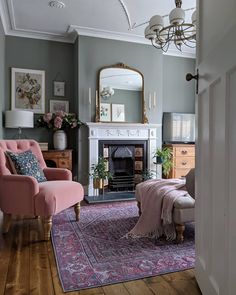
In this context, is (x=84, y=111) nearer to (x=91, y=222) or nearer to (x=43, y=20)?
(x=43, y=20)

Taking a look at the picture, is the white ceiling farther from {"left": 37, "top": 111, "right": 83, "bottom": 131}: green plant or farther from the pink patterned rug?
the pink patterned rug

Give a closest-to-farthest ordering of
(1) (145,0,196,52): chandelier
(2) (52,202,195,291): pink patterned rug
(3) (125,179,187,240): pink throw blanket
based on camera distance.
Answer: (2) (52,202,195,291): pink patterned rug < (3) (125,179,187,240): pink throw blanket < (1) (145,0,196,52): chandelier

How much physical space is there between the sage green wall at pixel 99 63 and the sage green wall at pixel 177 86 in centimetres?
57

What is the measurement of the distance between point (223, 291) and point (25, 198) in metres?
1.82

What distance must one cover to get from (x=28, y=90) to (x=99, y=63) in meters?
1.31

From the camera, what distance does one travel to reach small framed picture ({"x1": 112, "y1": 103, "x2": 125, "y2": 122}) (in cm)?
462

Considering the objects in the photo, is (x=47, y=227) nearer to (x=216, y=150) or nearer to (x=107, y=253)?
(x=107, y=253)

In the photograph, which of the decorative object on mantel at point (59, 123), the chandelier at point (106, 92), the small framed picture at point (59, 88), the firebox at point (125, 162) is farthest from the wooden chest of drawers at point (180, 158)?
the small framed picture at point (59, 88)

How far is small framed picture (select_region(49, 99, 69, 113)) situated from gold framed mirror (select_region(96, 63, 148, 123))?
60 centimetres

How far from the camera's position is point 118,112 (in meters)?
4.65

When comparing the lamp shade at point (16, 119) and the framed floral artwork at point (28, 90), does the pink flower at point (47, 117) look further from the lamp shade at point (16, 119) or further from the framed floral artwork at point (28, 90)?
the framed floral artwork at point (28, 90)

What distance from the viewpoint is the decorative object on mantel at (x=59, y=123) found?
4141 millimetres

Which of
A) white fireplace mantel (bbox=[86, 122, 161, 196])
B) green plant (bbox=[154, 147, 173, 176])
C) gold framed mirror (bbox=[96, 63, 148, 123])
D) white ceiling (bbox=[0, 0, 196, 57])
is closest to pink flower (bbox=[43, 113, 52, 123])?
white fireplace mantel (bbox=[86, 122, 161, 196])

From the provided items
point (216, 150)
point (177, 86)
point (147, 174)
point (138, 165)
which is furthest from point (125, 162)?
point (216, 150)
